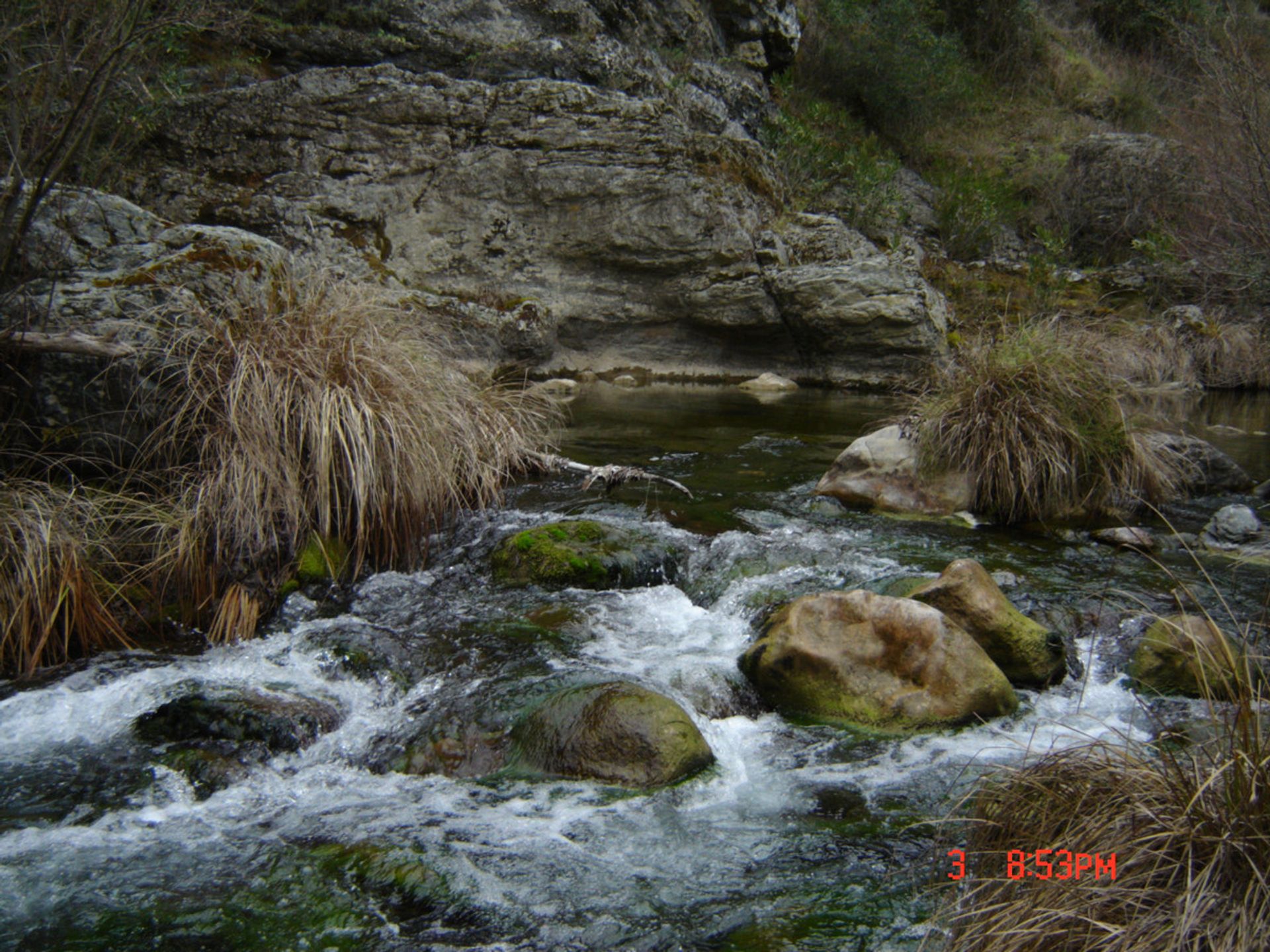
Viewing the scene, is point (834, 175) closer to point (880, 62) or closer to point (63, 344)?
point (880, 62)

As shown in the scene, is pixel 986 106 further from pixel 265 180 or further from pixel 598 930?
pixel 598 930

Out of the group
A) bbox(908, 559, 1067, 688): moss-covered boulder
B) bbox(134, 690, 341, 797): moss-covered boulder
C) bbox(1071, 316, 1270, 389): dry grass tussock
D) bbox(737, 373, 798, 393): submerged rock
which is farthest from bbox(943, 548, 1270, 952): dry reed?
bbox(1071, 316, 1270, 389): dry grass tussock

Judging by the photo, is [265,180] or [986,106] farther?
[986,106]

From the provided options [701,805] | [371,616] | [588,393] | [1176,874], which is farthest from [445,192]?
[1176,874]

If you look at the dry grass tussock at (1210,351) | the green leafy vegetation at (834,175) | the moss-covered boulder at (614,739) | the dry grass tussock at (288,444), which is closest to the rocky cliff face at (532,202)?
the dry grass tussock at (1210,351)

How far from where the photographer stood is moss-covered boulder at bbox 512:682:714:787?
2965 mm

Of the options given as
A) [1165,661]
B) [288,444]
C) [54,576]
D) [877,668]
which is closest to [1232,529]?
[1165,661]

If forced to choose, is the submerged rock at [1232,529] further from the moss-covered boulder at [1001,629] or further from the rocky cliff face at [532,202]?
the rocky cliff face at [532,202]

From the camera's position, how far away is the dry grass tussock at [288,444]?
13.0 ft

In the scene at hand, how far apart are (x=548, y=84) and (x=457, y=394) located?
789cm

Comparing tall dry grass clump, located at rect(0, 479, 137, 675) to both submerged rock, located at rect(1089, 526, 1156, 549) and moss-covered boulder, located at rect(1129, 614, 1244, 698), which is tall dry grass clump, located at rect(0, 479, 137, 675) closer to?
moss-covered boulder, located at rect(1129, 614, 1244, 698)

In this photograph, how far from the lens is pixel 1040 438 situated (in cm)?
590

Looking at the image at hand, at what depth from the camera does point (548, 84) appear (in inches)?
472
